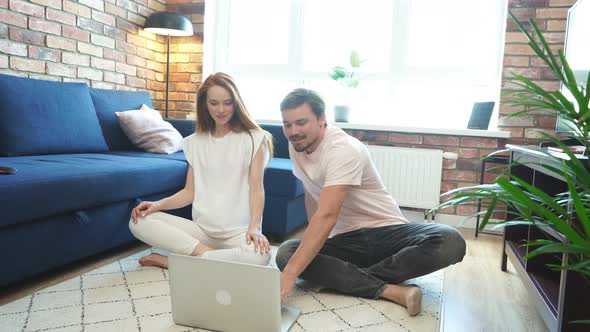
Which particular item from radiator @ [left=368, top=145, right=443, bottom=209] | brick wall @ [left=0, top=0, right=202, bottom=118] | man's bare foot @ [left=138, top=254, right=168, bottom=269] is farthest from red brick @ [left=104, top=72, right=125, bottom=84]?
radiator @ [left=368, top=145, right=443, bottom=209]

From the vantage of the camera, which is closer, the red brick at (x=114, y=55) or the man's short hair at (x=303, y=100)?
the man's short hair at (x=303, y=100)

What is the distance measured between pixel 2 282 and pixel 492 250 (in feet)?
7.69

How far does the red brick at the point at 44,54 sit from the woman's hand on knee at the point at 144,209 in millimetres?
1472

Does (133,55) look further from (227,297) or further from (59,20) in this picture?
(227,297)

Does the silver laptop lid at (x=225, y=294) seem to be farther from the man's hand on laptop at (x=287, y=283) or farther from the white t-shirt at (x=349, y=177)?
the white t-shirt at (x=349, y=177)

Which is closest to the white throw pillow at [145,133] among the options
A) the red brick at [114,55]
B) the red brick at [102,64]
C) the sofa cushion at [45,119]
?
the sofa cushion at [45,119]

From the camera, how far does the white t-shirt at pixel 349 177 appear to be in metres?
1.61

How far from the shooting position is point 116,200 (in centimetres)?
205

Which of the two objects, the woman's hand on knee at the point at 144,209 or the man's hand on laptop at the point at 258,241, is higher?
the woman's hand on knee at the point at 144,209

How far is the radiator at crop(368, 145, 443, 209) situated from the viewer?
3141 mm

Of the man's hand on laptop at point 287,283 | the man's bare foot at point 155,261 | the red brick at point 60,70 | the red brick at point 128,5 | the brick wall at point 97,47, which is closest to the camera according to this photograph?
the man's hand on laptop at point 287,283

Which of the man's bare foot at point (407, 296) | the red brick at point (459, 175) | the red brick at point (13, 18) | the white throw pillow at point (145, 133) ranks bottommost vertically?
the man's bare foot at point (407, 296)

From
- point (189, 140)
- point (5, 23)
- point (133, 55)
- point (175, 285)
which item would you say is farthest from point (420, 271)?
point (133, 55)

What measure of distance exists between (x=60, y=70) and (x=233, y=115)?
63.7 inches
